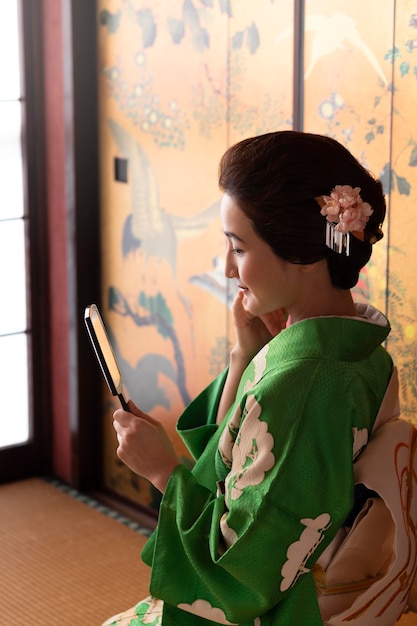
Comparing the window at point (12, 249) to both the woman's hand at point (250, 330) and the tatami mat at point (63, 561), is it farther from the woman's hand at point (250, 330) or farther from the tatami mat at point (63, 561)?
the woman's hand at point (250, 330)

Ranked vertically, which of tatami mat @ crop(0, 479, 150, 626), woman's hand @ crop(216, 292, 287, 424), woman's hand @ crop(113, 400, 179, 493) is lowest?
tatami mat @ crop(0, 479, 150, 626)

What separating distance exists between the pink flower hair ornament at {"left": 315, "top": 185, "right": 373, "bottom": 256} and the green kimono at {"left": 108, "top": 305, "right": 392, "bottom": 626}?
0.14 metres

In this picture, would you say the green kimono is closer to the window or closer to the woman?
the woman

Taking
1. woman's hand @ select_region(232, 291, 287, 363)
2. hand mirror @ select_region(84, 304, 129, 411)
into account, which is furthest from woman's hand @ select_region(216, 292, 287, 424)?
hand mirror @ select_region(84, 304, 129, 411)

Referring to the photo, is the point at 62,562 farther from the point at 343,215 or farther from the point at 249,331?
the point at 343,215

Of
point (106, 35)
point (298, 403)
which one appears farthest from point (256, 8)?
point (298, 403)

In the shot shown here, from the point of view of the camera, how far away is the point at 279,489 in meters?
1.59

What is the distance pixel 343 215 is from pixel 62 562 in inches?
80.4

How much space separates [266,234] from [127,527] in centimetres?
213

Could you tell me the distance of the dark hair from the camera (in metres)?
1.64

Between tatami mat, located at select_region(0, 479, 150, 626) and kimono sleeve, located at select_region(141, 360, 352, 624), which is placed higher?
kimono sleeve, located at select_region(141, 360, 352, 624)

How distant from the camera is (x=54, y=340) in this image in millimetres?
3949

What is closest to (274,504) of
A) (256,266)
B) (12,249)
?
(256,266)

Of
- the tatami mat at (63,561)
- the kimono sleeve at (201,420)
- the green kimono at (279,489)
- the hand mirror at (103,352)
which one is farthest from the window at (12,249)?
the green kimono at (279,489)
